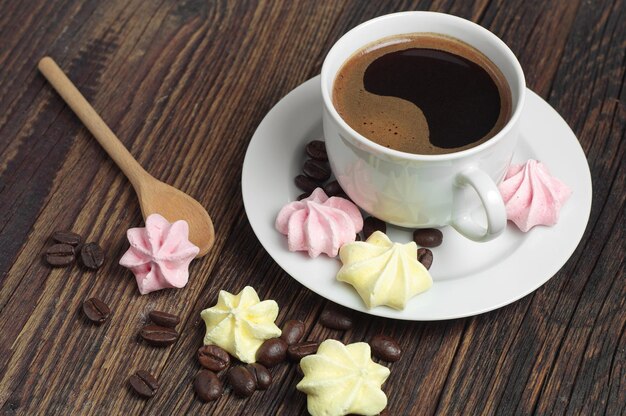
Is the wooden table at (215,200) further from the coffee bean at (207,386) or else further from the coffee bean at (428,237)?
the coffee bean at (428,237)

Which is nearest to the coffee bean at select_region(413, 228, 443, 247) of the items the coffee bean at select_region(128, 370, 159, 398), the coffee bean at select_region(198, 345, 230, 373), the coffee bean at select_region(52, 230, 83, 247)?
the coffee bean at select_region(198, 345, 230, 373)

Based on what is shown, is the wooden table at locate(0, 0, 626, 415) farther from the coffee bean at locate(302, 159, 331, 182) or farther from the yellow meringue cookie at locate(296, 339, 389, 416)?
the coffee bean at locate(302, 159, 331, 182)

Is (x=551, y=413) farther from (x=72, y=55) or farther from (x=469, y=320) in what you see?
(x=72, y=55)

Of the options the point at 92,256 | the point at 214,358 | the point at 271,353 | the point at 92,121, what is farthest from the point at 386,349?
the point at 92,121

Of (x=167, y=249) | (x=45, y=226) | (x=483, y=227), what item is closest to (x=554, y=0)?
(x=483, y=227)

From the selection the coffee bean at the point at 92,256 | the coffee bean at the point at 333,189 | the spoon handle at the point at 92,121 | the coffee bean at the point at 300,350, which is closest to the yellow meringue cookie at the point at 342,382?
the coffee bean at the point at 300,350

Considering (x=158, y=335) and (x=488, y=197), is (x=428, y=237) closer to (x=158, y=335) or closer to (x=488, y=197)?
(x=488, y=197)
